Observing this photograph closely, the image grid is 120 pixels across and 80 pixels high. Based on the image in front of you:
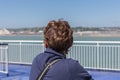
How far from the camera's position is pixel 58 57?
1.97 meters

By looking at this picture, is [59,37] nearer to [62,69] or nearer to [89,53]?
[62,69]

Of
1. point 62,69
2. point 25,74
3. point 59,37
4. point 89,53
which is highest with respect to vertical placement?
point 59,37

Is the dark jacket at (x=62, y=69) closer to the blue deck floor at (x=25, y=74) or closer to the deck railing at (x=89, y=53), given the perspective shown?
the blue deck floor at (x=25, y=74)

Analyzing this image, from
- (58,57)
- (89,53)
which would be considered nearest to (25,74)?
(89,53)

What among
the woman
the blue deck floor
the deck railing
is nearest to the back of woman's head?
the woman

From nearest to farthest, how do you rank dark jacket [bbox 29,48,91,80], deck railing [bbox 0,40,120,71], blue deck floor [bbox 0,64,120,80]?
dark jacket [bbox 29,48,91,80], blue deck floor [bbox 0,64,120,80], deck railing [bbox 0,40,120,71]

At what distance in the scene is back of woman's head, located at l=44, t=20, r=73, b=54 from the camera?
78.4 inches

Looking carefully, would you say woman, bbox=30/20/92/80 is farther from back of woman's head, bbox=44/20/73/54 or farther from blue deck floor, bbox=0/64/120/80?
blue deck floor, bbox=0/64/120/80

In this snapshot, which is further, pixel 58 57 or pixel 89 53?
pixel 89 53

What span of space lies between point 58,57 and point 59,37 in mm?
120

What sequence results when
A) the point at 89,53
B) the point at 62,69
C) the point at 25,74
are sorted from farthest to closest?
1. the point at 89,53
2. the point at 25,74
3. the point at 62,69

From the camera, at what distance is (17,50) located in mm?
11898

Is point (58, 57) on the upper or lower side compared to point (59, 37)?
lower

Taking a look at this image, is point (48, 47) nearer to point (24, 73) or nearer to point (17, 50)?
point (24, 73)
